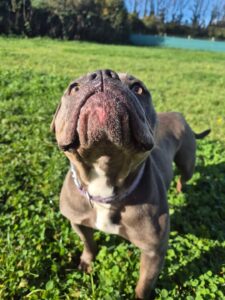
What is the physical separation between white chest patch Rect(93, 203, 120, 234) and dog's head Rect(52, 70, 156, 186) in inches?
24.7

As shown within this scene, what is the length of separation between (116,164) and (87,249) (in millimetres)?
1066

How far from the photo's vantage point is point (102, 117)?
5.50 feet

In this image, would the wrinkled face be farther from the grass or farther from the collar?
the grass

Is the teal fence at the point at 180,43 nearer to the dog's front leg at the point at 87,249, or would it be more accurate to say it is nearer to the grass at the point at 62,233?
the grass at the point at 62,233

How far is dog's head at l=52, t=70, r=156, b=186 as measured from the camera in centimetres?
167

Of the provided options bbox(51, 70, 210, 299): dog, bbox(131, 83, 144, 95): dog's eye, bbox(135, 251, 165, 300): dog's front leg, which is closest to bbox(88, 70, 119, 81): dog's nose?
bbox(51, 70, 210, 299): dog

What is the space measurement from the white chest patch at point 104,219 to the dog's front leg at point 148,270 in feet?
0.82

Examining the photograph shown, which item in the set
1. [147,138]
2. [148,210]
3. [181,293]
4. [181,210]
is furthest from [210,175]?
[147,138]

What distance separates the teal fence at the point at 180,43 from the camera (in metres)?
30.0

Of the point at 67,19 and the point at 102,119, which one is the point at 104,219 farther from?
the point at 67,19

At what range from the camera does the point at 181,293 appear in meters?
2.76

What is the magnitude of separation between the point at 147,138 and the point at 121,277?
4.63 feet

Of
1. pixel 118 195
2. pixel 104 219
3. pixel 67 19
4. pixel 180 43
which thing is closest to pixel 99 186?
pixel 118 195

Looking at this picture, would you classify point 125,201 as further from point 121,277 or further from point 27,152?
point 27,152
